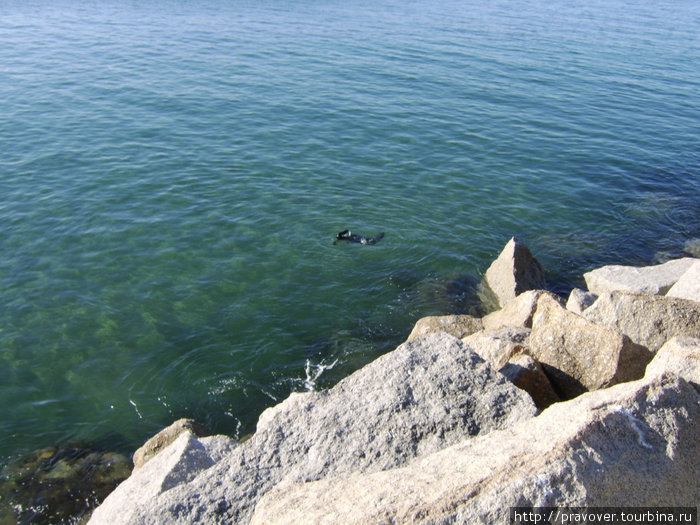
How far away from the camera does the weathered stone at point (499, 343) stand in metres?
9.23

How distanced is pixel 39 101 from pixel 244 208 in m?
15.4

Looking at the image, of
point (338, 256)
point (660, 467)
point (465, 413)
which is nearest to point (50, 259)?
point (338, 256)

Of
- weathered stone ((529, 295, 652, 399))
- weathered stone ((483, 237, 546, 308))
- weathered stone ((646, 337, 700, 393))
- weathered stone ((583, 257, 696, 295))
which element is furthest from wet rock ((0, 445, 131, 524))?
weathered stone ((583, 257, 696, 295))

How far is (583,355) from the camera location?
8.78 metres

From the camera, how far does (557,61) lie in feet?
125

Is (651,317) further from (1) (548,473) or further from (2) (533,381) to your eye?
(1) (548,473)

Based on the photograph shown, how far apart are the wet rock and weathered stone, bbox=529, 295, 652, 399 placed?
780cm

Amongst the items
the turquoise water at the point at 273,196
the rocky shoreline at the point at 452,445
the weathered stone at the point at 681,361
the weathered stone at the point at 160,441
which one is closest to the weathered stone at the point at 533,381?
the rocky shoreline at the point at 452,445

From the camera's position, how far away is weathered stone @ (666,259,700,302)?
1131cm

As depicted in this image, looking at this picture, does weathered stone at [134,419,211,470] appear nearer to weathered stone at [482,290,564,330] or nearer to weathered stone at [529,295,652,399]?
weathered stone at [529,295,652,399]

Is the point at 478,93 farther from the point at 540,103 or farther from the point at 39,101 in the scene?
the point at 39,101

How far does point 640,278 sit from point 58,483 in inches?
519

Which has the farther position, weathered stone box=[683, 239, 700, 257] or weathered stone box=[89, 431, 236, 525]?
weathered stone box=[683, 239, 700, 257]

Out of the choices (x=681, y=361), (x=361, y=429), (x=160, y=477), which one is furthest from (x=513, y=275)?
(x=160, y=477)
